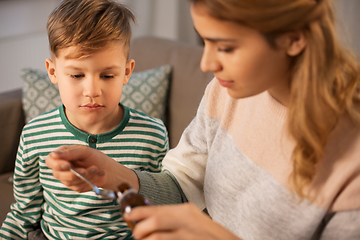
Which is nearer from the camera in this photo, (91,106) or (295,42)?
(295,42)

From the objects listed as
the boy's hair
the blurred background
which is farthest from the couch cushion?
the boy's hair

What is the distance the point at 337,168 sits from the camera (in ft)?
2.52

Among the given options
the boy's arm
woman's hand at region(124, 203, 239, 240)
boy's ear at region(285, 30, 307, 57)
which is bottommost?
the boy's arm

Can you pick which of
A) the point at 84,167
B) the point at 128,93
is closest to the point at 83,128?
the point at 84,167

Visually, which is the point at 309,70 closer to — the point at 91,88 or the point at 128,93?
the point at 91,88

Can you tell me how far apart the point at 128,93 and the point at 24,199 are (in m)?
0.67

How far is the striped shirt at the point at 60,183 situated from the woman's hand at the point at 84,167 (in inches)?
7.5

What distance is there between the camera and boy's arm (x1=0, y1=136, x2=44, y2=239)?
1116mm

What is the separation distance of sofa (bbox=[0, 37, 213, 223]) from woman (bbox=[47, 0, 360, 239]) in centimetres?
71

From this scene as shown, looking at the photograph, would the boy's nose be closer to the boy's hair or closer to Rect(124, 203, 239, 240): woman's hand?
the boy's hair

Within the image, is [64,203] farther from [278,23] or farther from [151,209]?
[278,23]

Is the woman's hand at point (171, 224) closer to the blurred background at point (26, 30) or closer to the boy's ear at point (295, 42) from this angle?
the boy's ear at point (295, 42)

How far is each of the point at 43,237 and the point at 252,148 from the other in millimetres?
657

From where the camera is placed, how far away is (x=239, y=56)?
0.70 meters
